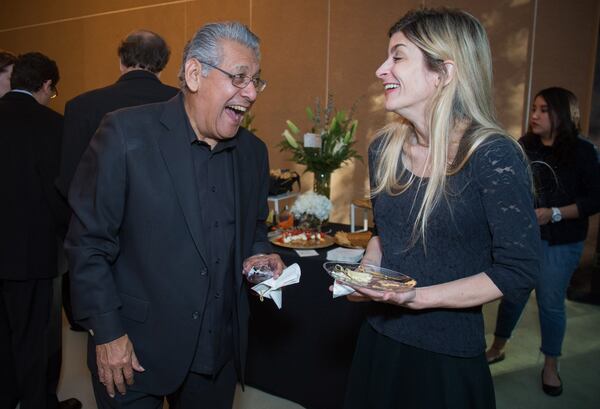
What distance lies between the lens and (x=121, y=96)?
8.21 ft

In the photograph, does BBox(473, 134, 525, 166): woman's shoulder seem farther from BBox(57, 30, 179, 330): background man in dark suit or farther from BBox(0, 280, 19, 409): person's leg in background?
BBox(0, 280, 19, 409): person's leg in background

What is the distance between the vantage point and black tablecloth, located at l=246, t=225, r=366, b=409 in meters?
2.45

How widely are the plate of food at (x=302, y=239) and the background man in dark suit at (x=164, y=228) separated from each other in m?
1.05

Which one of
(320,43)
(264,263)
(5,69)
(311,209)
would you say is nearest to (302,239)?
(311,209)

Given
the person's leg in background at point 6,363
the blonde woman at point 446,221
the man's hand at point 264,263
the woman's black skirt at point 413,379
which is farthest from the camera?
the person's leg in background at point 6,363

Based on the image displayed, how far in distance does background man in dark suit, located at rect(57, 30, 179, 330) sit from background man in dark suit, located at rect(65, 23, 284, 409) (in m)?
1.13

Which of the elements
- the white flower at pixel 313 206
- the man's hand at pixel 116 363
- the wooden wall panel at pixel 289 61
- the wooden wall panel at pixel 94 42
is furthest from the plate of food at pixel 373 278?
the wooden wall panel at pixel 94 42

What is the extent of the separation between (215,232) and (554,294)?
2.34 meters

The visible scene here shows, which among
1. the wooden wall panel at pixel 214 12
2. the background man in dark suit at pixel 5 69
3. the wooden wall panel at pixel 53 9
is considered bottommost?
the background man in dark suit at pixel 5 69

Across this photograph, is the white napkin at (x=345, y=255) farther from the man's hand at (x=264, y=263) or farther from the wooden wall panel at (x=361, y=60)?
the wooden wall panel at (x=361, y=60)

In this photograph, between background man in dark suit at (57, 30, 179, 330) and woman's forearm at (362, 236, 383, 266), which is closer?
woman's forearm at (362, 236, 383, 266)

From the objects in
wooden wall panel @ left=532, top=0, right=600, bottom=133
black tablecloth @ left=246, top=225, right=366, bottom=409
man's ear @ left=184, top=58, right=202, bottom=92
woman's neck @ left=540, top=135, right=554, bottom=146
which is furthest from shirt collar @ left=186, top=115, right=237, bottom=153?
wooden wall panel @ left=532, top=0, right=600, bottom=133

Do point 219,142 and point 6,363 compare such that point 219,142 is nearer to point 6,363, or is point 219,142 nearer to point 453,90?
point 453,90

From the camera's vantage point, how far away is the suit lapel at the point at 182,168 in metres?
1.41
